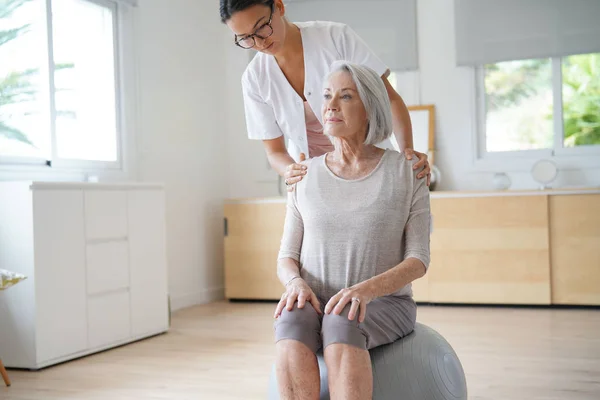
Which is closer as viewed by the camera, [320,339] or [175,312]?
[320,339]

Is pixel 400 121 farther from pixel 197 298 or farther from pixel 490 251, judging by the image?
pixel 197 298

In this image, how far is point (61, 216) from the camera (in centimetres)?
354

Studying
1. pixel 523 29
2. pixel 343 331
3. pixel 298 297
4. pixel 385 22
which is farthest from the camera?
pixel 385 22

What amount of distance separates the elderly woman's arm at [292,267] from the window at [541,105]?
3.58 m

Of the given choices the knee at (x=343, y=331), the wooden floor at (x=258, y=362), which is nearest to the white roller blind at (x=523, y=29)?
the wooden floor at (x=258, y=362)

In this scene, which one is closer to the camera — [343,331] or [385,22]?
[343,331]

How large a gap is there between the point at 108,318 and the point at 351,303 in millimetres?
2388

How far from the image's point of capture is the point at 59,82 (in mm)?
4234

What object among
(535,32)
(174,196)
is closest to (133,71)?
(174,196)

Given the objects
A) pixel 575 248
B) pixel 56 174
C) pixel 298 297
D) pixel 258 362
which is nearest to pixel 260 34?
pixel 298 297

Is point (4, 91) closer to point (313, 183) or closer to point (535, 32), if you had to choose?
point (313, 183)

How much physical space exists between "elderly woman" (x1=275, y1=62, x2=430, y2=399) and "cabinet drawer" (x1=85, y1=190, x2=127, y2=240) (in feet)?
6.27

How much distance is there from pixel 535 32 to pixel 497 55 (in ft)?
0.99

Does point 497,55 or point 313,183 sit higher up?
point 497,55
